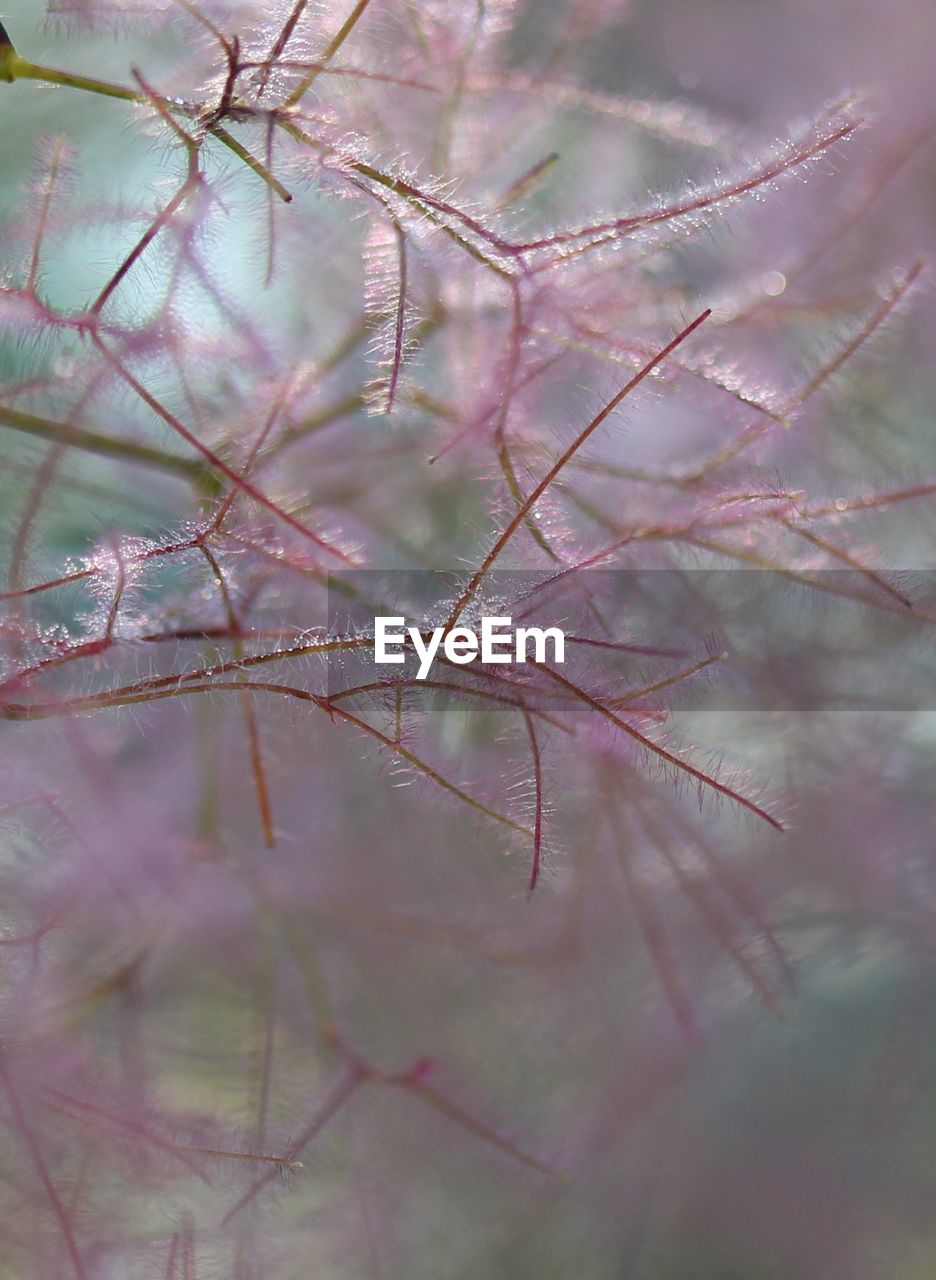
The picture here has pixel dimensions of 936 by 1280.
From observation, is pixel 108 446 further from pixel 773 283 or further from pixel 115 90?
pixel 773 283

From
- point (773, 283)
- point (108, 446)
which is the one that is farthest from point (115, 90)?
point (773, 283)

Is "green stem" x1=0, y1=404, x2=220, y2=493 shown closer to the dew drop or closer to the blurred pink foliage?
the blurred pink foliage

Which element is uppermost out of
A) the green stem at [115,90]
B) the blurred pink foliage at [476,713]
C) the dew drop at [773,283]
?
the dew drop at [773,283]

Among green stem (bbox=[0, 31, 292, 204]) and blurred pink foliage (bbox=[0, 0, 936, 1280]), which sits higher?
green stem (bbox=[0, 31, 292, 204])

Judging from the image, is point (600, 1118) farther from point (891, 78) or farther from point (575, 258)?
point (891, 78)

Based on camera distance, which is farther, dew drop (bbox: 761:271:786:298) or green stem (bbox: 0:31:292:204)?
dew drop (bbox: 761:271:786:298)

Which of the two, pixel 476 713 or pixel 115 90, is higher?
pixel 115 90

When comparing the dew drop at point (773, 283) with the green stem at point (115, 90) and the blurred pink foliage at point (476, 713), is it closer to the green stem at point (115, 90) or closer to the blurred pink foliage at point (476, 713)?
the blurred pink foliage at point (476, 713)

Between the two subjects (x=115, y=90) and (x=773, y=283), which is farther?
(x=773, y=283)

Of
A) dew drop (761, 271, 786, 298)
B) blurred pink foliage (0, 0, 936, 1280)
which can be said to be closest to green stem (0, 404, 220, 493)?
blurred pink foliage (0, 0, 936, 1280)

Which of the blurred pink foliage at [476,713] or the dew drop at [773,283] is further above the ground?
the dew drop at [773,283]

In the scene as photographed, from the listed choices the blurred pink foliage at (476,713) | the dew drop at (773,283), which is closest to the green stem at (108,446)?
the blurred pink foliage at (476,713)

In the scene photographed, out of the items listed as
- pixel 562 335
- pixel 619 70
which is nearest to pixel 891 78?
pixel 619 70
